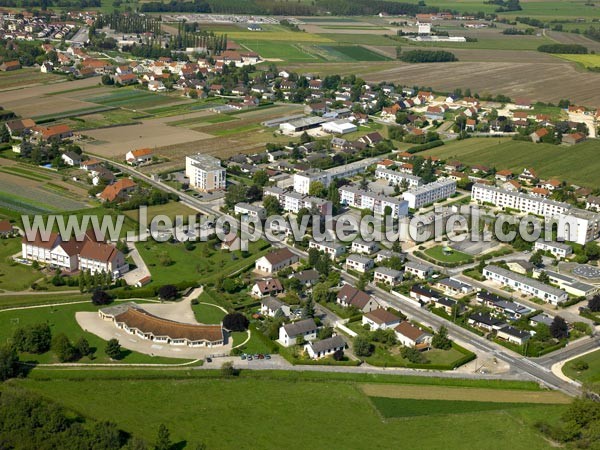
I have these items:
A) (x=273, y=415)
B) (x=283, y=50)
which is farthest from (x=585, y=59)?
(x=273, y=415)

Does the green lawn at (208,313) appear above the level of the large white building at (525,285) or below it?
below

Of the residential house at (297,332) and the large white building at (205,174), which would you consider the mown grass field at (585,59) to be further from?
the residential house at (297,332)

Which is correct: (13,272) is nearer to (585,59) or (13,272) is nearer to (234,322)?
(234,322)

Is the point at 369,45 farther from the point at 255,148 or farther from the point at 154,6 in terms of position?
the point at 255,148

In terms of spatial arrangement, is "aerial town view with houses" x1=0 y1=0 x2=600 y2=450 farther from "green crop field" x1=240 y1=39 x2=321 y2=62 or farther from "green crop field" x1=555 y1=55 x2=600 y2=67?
"green crop field" x1=240 y1=39 x2=321 y2=62

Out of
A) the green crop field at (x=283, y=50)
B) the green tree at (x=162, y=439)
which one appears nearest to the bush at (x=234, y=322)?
the green tree at (x=162, y=439)

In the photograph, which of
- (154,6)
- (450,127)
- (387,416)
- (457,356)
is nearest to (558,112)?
(450,127)
